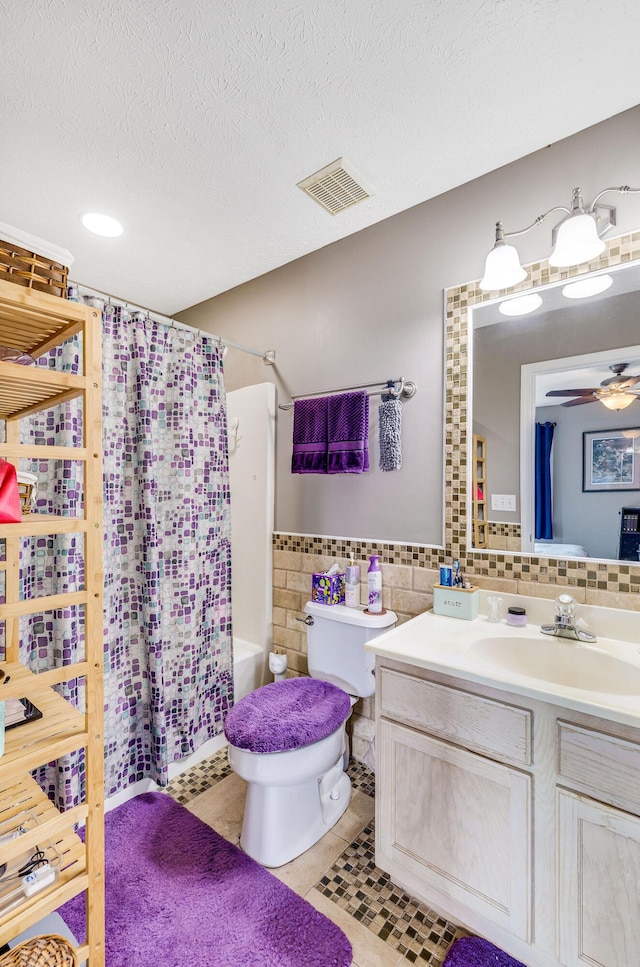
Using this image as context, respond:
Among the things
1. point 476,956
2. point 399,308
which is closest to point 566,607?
point 476,956

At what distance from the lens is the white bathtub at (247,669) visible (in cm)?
219

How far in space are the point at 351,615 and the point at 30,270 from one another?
A: 58.9 inches

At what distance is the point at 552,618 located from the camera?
1444 millimetres

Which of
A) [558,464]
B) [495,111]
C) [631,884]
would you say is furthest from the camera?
[558,464]

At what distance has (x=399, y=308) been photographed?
184 cm

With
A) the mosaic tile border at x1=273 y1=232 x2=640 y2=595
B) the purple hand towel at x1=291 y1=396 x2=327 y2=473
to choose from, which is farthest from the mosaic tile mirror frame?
the purple hand towel at x1=291 y1=396 x2=327 y2=473

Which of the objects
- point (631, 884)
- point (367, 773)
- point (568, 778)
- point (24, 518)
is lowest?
point (367, 773)

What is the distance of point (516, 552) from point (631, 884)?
0.86m

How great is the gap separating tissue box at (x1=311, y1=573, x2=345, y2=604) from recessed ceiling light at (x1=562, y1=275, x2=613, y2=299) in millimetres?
1371

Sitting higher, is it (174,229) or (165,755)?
(174,229)

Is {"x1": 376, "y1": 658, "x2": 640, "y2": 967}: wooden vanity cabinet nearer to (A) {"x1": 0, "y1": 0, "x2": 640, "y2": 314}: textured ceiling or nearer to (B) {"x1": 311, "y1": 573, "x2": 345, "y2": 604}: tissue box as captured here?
(B) {"x1": 311, "y1": 573, "x2": 345, "y2": 604}: tissue box

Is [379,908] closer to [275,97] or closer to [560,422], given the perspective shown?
[560,422]

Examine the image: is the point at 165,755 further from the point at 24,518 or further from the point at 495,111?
the point at 495,111

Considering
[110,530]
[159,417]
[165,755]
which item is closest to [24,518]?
[110,530]
